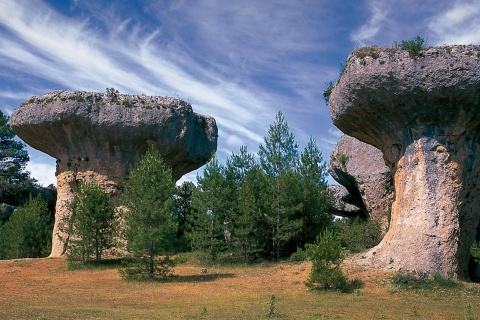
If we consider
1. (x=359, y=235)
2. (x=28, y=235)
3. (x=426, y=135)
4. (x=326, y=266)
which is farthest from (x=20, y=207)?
(x=426, y=135)

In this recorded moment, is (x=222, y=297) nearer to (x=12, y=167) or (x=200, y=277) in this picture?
(x=200, y=277)

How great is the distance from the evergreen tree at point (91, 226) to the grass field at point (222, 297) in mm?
1455

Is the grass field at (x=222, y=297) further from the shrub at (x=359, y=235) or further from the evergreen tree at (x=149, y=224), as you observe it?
the shrub at (x=359, y=235)

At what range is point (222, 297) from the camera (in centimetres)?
1410

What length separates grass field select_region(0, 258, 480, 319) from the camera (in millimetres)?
11047

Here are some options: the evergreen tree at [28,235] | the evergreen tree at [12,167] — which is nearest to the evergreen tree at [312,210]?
the evergreen tree at [28,235]

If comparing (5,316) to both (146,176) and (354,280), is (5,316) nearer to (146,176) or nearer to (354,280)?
(146,176)

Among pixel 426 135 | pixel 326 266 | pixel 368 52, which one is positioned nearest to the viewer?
pixel 326 266

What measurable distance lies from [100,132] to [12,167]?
1350 cm

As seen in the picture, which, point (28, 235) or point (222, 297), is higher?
point (28, 235)

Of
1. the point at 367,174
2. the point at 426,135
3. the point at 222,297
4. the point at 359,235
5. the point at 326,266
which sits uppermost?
the point at 367,174

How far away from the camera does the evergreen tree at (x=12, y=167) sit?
35.4 m

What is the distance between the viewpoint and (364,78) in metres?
16.6

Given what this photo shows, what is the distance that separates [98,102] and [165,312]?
16823 mm
